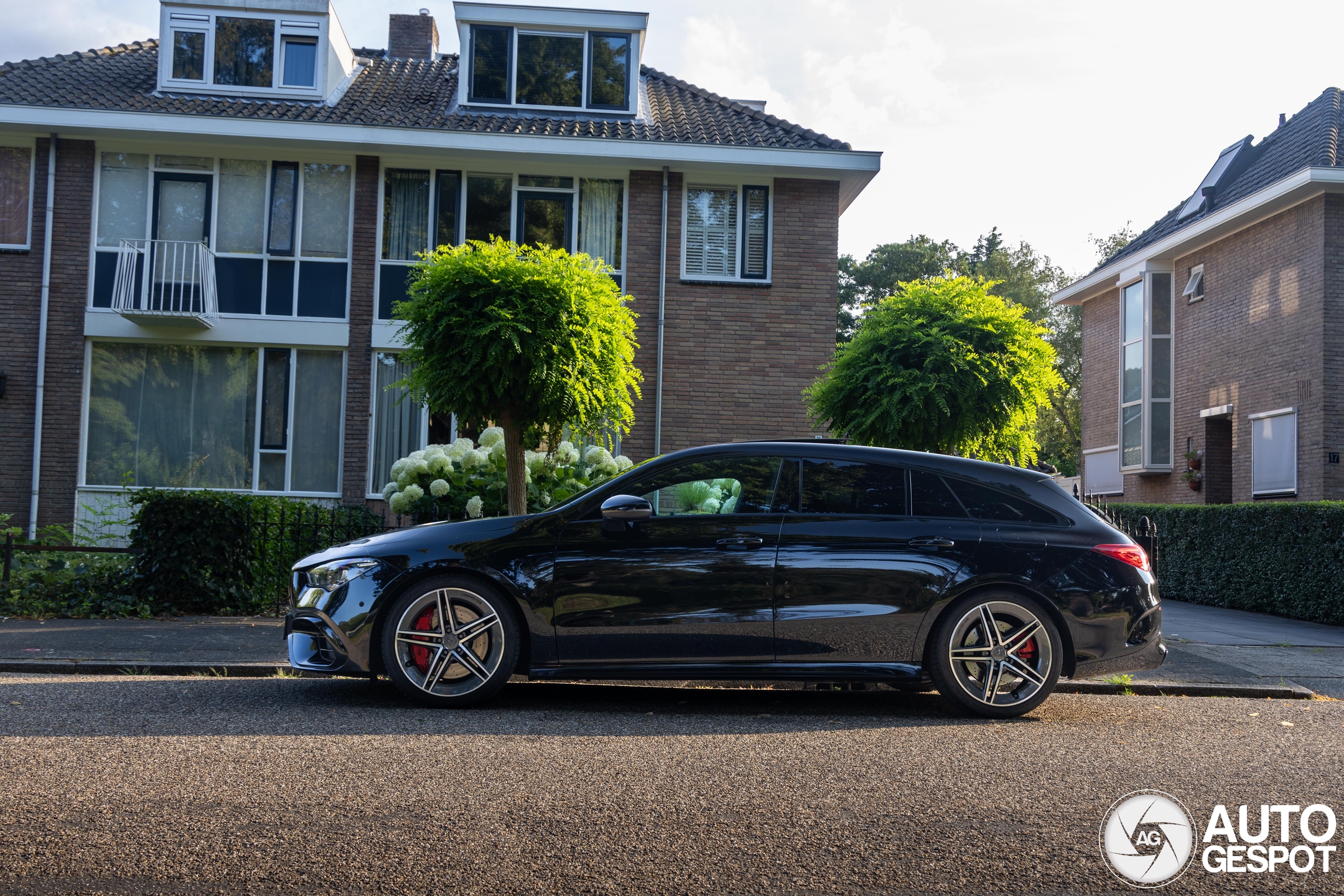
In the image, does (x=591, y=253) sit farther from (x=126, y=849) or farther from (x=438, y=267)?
(x=126, y=849)

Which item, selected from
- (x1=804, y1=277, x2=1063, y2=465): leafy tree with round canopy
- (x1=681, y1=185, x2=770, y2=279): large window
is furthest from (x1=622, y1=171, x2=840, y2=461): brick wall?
(x1=804, y1=277, x2=1063, y2=465): leafy tree with round canopy

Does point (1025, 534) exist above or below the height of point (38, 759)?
above

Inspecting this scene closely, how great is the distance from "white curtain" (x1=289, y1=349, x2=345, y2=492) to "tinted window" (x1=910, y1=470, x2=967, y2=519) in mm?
12821

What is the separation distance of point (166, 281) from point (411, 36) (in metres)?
7.57

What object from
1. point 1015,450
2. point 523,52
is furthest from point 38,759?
point 523,52

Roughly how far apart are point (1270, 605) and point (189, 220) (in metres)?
15.9

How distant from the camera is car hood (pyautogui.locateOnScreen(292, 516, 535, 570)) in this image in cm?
618

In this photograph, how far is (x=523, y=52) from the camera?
62.2ft

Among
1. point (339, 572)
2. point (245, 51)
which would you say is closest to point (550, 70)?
point (245, 51)

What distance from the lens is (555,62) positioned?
19.0m

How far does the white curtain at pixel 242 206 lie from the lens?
17625mm

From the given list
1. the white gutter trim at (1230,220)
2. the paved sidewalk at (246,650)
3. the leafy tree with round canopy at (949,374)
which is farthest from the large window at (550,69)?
the paved sidewalk at (246,650)
